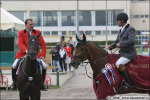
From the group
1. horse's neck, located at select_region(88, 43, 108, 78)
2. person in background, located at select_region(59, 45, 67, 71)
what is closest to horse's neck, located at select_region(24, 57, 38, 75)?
horse's neck, located at select_region(88, 43, 108, 78)

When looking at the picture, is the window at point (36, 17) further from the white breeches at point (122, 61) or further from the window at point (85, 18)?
the white breeches at point (122, 61)

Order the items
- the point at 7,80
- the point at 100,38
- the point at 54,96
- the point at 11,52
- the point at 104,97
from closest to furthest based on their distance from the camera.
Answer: the point at 104,97
the point at 54,96
the point at 7,80
the point at 11,52
the point at 100,38

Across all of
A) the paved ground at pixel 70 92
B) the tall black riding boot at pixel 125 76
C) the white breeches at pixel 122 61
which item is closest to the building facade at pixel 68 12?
the paved ground at pixel 70 92

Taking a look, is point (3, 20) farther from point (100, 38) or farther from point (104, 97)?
point (100, 38)

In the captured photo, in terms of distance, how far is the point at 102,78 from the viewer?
9.49 m

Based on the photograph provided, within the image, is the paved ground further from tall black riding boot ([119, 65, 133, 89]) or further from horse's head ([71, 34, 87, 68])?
horse's head ([71, 34, 87, 68])

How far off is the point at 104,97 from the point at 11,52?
13.9 m

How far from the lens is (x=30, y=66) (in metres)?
9.52

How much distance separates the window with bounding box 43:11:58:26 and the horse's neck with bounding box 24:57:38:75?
189 ft

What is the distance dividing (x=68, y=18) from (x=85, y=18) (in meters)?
3.57

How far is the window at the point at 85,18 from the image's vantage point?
69.9 m

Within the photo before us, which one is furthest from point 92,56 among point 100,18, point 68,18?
point 100,18

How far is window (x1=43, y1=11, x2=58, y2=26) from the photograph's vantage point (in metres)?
68.1

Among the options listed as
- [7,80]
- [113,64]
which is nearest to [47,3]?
[7,80]
